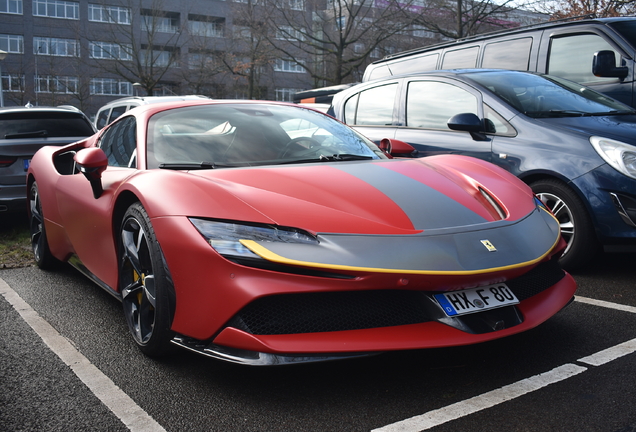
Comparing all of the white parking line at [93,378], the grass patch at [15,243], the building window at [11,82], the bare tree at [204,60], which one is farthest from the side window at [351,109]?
the building window at [11,82]

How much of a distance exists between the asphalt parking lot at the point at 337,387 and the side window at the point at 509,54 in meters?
4.51

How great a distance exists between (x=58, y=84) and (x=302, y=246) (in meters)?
45.3

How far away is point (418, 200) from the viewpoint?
2.80 metres

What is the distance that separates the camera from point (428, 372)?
2.62m

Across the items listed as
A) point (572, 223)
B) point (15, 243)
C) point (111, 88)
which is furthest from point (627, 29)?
point (111, 88)

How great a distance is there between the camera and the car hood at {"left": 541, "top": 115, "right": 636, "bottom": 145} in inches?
168

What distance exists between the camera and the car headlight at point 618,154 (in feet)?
13.3

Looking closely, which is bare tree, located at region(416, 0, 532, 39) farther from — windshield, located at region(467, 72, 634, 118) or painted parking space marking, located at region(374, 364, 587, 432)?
painted parking space marking, located at region(374, 364, 587, 432)

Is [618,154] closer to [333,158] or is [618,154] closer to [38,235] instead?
[333,158]

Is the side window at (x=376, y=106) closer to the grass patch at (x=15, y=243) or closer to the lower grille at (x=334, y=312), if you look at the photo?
the grass patch at (x=15, y=243)

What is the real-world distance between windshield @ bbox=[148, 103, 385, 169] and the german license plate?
49.1 inches

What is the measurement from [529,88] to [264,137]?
2.84m

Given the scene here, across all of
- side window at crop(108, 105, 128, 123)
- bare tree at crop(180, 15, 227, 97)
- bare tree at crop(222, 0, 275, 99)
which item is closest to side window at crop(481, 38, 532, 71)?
side window at crop(108, 105, 128, 123)

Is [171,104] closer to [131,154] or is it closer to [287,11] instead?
[131,154]
